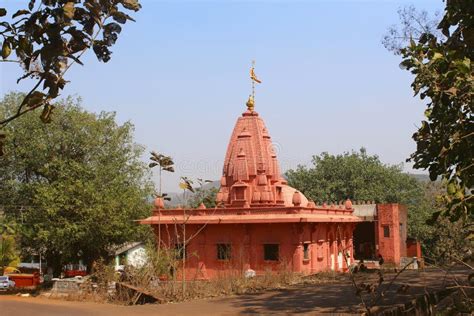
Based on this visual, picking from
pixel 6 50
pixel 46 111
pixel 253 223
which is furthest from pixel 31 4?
pixel 253 223

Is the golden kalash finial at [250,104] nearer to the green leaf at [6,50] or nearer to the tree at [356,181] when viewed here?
the tree at [356,181]

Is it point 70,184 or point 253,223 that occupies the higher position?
point 70,184

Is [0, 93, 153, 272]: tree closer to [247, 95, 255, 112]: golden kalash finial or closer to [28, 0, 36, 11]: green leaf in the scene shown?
[247, 95, 255, 112]: golden kalash finial

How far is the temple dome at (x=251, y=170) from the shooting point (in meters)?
25.2

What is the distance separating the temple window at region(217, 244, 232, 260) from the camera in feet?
76.8

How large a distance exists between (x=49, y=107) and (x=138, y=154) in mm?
23933

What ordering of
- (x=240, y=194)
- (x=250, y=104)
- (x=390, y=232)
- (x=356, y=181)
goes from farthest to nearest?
(x=356, y=181)
(x=390, y=232)
(x=250, y=104)
(x=240, y=194)

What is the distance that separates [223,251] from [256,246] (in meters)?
1.57

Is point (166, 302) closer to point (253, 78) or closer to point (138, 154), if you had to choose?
point (138, 154)

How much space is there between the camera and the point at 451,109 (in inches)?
268

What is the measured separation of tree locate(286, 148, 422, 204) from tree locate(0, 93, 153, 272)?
20.6 m

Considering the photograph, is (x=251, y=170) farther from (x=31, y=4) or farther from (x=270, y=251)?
(x=31, y=4)

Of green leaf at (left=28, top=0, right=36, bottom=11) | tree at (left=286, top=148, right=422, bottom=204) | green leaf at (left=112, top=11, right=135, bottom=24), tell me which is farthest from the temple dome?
green leaf at (left=28, top=0, right=36, bottom=11)

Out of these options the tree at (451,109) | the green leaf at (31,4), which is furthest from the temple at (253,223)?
the green leaf at (31,4)
